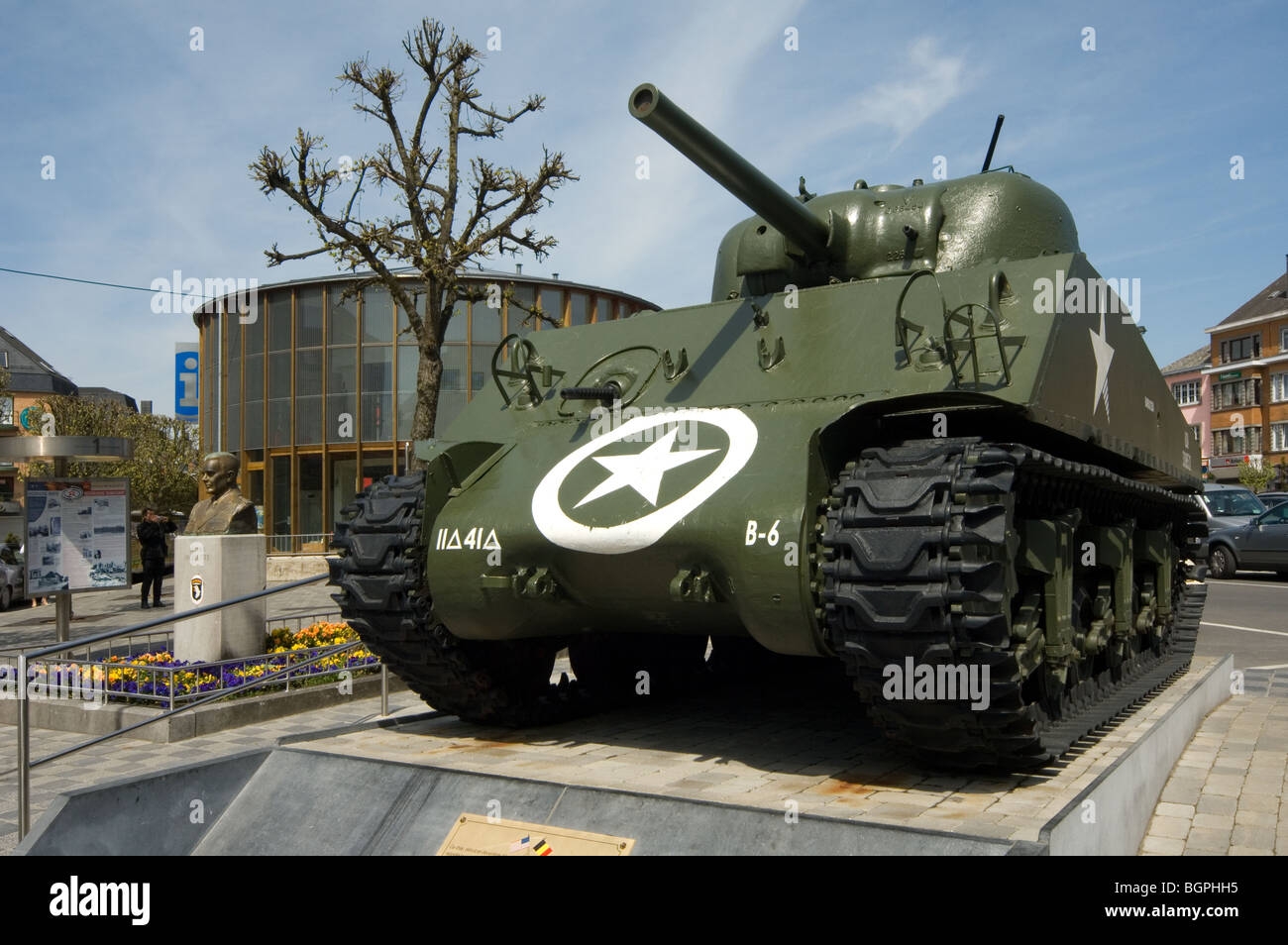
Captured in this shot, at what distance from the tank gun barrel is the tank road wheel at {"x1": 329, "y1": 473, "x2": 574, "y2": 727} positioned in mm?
2223

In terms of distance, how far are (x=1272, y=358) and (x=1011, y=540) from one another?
53.8 metres

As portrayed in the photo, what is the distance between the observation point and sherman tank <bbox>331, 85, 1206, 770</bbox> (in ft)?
15.2

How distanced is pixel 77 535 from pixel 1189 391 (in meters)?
58.4

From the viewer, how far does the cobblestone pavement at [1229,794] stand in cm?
569

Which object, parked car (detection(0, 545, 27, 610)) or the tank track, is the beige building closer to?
parked car (detection(0, 545, 27, 610))

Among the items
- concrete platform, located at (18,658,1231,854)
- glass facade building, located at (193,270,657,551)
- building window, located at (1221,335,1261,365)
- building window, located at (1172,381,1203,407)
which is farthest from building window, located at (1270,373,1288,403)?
concrete platform, located at (18,658,1231,854)

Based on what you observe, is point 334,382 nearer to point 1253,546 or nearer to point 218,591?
point 218,591

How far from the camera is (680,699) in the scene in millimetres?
7938

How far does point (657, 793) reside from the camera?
4.58 m
